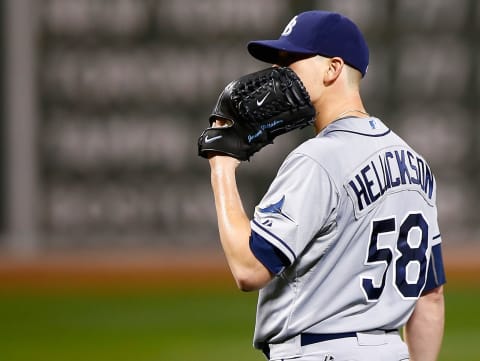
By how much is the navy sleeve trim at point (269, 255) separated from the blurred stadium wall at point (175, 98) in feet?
22.2

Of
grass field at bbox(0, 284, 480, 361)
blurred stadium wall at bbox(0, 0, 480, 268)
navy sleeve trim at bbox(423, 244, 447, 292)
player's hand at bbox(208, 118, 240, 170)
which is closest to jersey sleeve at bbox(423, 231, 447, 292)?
navy sleeve trim at bbox(423, 244, 447, 292)

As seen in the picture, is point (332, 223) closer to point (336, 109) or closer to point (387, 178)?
point (387, 178)

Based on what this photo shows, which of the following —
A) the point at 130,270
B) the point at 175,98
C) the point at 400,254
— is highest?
the point at 400,254

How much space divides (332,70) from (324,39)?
8 cm

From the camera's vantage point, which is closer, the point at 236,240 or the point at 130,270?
the point at 236,240

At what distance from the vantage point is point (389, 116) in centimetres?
916

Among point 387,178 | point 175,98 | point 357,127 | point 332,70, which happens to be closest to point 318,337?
point 387,178

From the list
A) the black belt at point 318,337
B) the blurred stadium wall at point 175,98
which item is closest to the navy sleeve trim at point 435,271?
the black belt at point 318,337

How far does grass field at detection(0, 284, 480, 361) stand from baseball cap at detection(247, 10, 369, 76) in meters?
4.00

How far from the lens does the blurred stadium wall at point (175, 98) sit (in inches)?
355

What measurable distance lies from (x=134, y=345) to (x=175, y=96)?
113 inches

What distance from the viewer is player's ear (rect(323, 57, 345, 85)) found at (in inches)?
98.4

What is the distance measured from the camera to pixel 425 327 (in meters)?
2.67

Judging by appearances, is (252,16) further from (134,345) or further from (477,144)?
(134,345)
